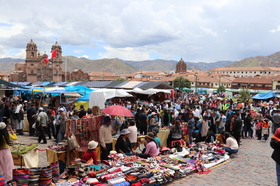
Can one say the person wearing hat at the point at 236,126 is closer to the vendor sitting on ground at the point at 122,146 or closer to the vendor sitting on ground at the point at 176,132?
→ the vendor sitting on ground at the point at 176,132

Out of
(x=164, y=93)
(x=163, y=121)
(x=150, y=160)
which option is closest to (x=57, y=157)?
(x=150, y=160)

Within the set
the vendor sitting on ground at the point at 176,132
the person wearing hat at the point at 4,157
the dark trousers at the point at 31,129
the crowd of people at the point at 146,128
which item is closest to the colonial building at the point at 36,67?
the dark trousers at the point at 31,129

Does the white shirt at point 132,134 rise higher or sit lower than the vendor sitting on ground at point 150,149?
higher

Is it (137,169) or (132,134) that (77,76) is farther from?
(137,169)

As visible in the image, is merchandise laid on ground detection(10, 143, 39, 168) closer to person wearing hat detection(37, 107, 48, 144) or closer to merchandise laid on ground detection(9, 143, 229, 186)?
merchandise laid on ground detection(9, 143, 229, 186)

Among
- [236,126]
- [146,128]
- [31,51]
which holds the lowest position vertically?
[146,128]

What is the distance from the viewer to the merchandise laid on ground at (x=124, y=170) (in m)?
4.63

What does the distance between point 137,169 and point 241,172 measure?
2.99m

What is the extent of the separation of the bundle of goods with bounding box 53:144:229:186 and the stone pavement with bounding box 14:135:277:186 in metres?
0.24

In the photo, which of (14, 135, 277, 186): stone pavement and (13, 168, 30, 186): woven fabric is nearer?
(13, 168, 30, 186): woven fabric

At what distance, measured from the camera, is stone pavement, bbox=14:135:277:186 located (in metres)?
5.88

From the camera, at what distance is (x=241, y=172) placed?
664cm

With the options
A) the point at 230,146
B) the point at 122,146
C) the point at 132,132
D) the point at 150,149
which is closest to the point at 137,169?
the point at 122,146

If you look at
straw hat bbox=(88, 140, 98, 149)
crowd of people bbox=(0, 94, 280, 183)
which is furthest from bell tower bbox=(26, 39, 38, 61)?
straw hat bbox=(88, 140, 98, 149)
